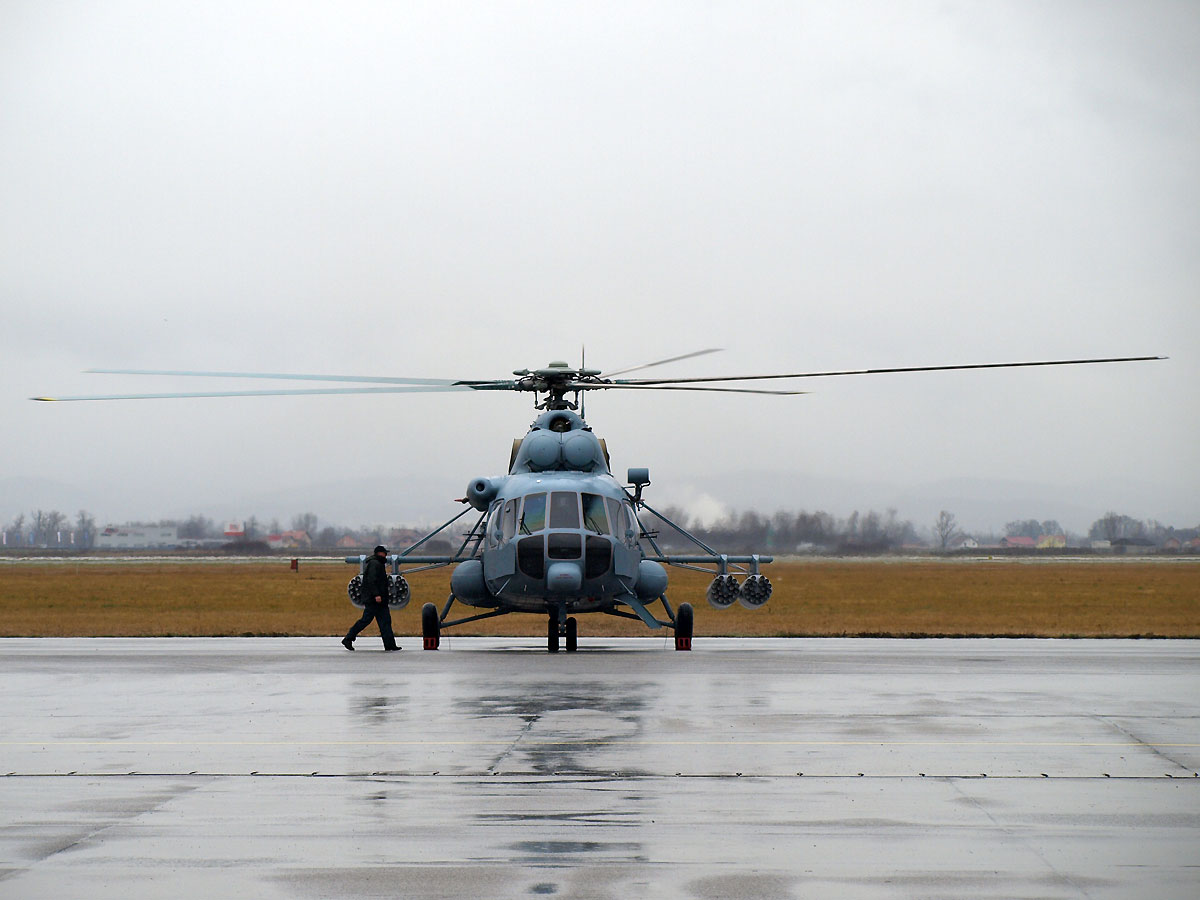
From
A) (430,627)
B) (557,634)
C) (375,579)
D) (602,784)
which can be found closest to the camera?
(602,784)

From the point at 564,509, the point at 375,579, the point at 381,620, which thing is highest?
the point at 564,509

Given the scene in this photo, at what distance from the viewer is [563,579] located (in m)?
21.4

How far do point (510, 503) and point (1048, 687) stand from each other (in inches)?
385

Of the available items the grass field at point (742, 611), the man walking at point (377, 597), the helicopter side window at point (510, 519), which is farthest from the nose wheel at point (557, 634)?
the grass field at point (742, 611)

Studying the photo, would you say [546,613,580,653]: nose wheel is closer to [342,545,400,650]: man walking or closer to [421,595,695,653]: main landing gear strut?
[421,595,695,653]: main landing gear strut

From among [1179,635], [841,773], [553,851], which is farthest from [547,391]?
[553,851]

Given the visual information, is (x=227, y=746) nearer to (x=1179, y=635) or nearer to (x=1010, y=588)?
(x=1179, y=635)

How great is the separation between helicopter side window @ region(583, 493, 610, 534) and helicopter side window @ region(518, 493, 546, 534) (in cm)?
69

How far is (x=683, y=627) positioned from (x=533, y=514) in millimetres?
3544

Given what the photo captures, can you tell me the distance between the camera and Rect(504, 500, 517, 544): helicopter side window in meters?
22.4

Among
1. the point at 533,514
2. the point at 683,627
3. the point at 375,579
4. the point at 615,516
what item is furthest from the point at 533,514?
the point at 683,627

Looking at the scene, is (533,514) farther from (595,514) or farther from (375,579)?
(375,579)

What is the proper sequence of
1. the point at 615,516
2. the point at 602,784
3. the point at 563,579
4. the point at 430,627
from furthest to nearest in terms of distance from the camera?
the point at 430,627
the point at 615,516
the point at 563,579
the point at 602,784

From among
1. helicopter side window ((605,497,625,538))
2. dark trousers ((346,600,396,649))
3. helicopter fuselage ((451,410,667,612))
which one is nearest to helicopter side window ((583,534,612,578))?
helicopter fuselage ((451,410,667,612))
